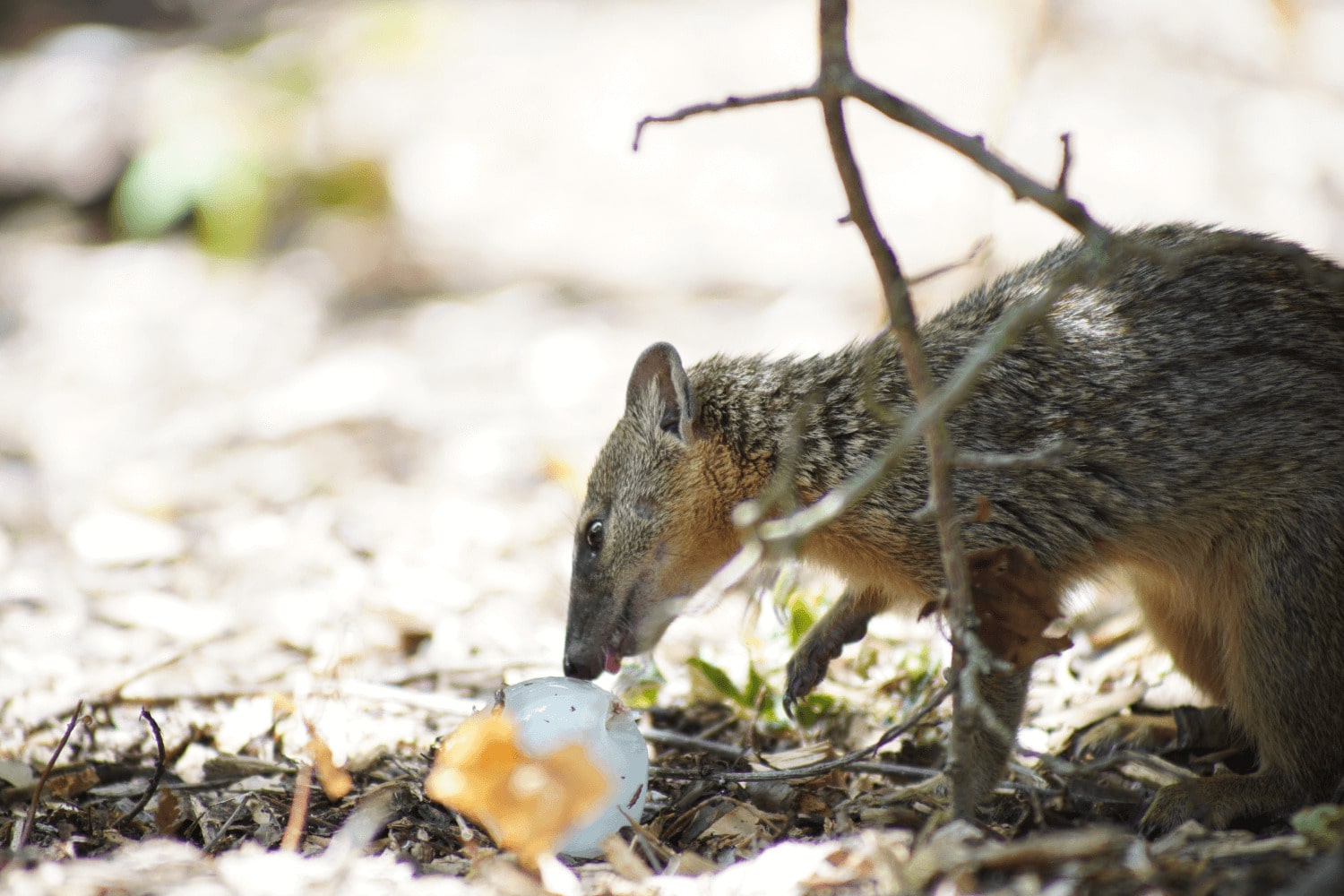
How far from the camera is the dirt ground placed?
12.4ft

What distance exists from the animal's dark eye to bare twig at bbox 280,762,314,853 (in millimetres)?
1295

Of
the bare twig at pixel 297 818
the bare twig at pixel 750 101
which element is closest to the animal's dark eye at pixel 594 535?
the bare twig at pixel 297 818

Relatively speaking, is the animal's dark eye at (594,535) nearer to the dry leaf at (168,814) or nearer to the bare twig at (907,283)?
the dry leaf at (168,814)

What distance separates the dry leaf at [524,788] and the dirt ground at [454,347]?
28 cm

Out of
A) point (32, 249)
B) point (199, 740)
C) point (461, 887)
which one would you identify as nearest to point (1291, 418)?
point (461, 887)

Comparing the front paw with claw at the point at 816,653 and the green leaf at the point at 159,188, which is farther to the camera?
the green leaf at the point at 159,188

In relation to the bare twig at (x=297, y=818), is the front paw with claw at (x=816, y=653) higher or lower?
higher

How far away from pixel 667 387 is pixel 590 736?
1.55 metres

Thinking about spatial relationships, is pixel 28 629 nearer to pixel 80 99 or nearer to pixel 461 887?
pixel 461 887

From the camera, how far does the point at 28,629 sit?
231 inches

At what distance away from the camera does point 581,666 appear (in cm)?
455

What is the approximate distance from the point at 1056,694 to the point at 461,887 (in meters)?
2.99

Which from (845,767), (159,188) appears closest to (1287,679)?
(845,767)

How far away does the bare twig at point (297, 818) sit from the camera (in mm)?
3374
